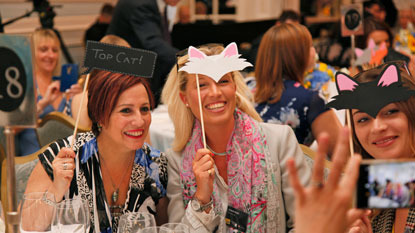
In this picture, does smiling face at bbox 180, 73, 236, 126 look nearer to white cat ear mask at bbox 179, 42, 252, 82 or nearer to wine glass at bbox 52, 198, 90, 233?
white cat ear mask at bbox 179, 42, 252, 82

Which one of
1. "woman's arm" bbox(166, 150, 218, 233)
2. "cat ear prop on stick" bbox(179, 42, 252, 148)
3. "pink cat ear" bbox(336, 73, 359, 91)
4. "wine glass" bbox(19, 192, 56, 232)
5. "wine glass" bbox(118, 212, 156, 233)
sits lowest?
"woman's arm" bbox(166, 150, 218, 233)

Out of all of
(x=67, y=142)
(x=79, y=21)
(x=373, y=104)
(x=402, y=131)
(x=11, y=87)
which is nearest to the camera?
(x=11, y=87)

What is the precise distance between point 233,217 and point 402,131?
0.73 meters

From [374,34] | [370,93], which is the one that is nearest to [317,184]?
[370,93]

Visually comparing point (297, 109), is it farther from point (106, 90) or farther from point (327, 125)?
point (106, 90)

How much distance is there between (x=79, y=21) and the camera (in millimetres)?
8398

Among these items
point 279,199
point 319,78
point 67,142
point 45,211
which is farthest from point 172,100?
point 319,78

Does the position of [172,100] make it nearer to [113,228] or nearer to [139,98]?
[139,98]

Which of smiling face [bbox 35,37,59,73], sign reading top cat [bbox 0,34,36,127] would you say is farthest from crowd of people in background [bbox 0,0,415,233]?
smiling face [bbox 35,37,59,73]

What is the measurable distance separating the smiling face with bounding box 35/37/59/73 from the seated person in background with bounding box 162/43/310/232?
2.45m

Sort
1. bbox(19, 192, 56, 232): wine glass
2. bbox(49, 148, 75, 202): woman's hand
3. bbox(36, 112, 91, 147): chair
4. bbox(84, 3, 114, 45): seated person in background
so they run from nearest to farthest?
bbox(19, 192, 56, 232): wine glass
bbox(49, 148, 75, 202): woman's hand
bbox(36, 112, 91, 147): chair
bbox(84, 3, 114, 45): seated person in background

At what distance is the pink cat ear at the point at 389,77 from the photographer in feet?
5.70

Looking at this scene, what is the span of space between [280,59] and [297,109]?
0.34 meters

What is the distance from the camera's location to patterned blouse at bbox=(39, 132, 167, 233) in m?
2.09
